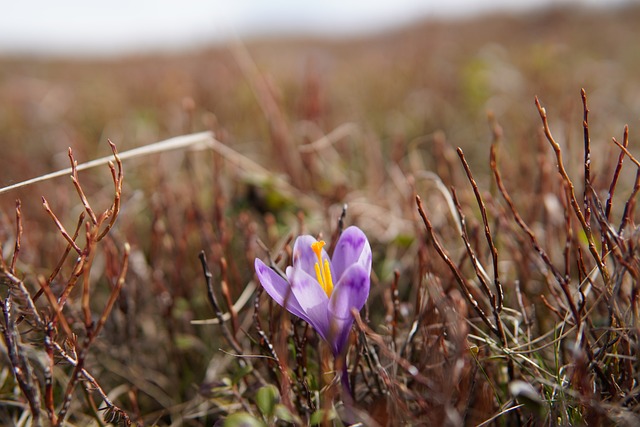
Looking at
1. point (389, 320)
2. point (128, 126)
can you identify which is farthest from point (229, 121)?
point (389, 320)

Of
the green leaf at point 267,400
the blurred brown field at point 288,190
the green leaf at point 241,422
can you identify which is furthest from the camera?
the blurred brown field at point 288,190

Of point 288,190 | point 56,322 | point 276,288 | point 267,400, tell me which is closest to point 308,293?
point 276,288

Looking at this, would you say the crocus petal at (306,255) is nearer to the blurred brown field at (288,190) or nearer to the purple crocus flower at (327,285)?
the purple crocus flower at (327,285)

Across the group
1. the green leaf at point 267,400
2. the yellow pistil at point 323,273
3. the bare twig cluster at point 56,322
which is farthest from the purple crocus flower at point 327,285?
the bare twig cluster at point 56,322

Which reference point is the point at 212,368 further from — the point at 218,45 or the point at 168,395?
the point at 218,45

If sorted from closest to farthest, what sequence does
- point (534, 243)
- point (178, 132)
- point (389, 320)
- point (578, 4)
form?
1. point (534, 243)
2. point (389, 320)
3. point (178, 132)
4. point (578, 4)

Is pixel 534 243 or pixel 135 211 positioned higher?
pixel 534 243
